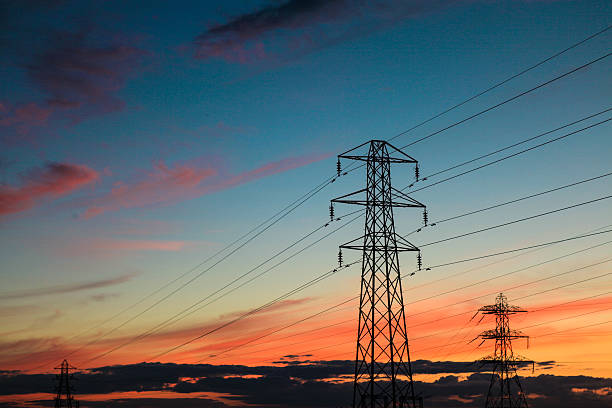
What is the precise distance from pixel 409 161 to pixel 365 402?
1680 cm

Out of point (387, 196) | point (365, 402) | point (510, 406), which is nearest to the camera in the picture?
point (365, 402)

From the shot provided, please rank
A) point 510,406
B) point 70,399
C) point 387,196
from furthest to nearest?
1. point 70,399
2. point 510,406
3. point 387,196

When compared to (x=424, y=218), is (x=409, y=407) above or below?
below

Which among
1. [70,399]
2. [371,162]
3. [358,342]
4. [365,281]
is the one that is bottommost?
[70,399]

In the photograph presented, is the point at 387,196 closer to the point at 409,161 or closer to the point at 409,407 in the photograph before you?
the point at 409,161

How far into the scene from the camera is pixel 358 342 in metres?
52.2

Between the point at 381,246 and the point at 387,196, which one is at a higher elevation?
the point at 387,196

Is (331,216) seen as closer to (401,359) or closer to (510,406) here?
(401,359)

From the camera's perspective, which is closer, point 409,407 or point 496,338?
point 409,407

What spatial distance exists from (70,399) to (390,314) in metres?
76.5

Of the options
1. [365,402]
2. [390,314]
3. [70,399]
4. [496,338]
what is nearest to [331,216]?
[390,314]

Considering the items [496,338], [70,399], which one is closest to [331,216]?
[496,338]

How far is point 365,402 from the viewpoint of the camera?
166 feet

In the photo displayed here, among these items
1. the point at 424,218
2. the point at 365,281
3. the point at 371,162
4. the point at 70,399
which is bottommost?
the point at 70,399
